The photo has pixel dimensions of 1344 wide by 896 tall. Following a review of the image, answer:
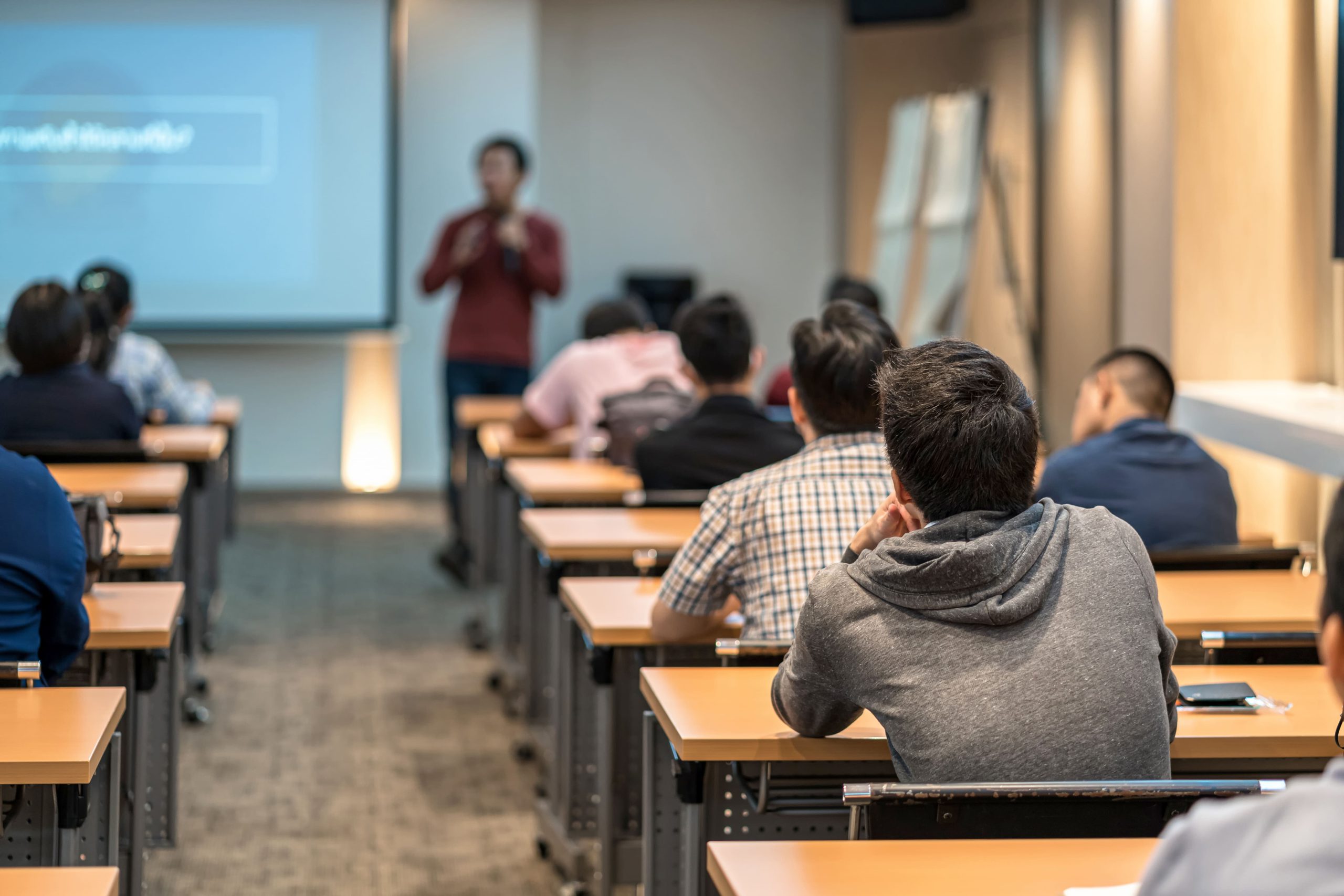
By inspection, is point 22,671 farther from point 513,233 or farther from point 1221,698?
point 513,233

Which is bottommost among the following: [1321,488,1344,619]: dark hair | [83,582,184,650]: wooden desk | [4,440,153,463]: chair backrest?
[83,582,184,650]: wooden desk

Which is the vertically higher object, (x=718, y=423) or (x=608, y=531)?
(x=718, y=423)

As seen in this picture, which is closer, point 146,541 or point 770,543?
point 770,543

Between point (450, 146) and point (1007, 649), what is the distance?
7.66 metres

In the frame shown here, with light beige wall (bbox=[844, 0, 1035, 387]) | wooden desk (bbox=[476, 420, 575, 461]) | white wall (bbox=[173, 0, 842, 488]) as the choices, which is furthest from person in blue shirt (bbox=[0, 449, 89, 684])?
white wall (bbox=[173, 0, 842, 488])

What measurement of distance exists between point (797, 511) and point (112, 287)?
3.73 meters

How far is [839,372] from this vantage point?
2.65m

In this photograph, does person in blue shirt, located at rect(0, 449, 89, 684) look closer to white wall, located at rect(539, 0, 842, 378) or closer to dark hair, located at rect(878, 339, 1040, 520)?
dark hair, located at rect(878, 339, 1040, 520)

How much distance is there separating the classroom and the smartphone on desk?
0.01 meters

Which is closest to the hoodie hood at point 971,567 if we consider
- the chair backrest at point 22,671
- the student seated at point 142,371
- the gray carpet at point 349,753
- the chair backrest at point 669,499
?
the chair backrest at point 22,671

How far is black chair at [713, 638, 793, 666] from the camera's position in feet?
7.70

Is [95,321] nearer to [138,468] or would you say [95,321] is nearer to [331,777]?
[138,468]

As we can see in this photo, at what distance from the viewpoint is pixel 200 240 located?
8.67 meters

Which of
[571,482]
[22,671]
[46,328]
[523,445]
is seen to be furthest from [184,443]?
[22,671]
